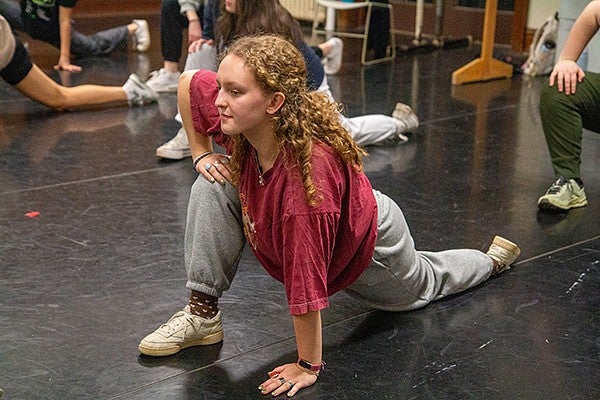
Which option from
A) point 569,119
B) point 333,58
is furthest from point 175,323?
point 333,58

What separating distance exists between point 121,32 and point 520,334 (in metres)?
4.07

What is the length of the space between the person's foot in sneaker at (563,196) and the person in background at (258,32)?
2.48 feet

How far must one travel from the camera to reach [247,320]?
84.4 inches

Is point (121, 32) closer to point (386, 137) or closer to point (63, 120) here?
point (63, 120)

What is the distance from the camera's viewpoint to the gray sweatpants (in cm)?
190

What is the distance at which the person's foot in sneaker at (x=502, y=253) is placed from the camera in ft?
7.88

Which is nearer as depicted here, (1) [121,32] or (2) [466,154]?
(2) [466,154]

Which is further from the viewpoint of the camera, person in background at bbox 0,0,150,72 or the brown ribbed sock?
person in background at bbox 0,0,150,72

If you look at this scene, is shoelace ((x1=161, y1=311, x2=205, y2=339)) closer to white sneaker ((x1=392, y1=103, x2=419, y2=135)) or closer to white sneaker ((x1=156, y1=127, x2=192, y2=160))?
white sneaker ((x1=156, y1=127, x2=192, y2=160))

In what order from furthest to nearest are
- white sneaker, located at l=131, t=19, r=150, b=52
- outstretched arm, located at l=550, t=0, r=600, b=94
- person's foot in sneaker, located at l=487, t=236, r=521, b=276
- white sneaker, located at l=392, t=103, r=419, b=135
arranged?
1. white sneaker, located at l=131, t=19, r=150, b=52
2. white sneaker, located at l=392, t=103, r=419, b=135
3. outstretched arm, located at l=550, t=0, r=600, b=94
4. person's foot in sneaker, located at l=487, t=236, r=521, b=276

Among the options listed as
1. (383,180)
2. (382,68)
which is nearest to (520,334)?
(383,180)

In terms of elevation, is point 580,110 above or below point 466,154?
above

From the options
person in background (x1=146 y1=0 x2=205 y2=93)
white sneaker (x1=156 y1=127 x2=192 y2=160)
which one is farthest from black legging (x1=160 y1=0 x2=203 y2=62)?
white sneaker (x1=156 y1=127 x2=192 y2=160)

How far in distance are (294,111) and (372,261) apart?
419 millimetres
